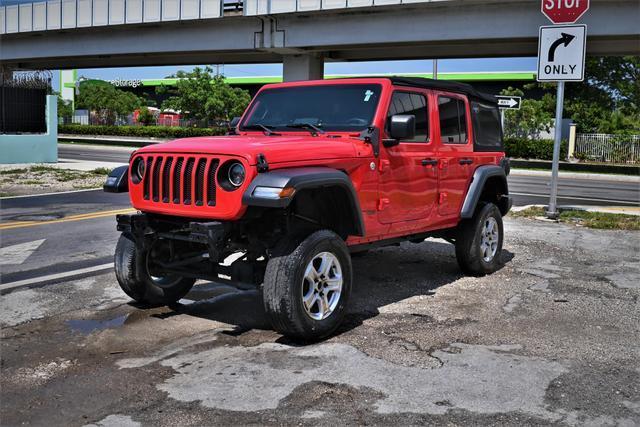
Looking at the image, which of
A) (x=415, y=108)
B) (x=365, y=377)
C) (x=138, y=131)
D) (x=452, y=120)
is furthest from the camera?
(x=138, y=131)

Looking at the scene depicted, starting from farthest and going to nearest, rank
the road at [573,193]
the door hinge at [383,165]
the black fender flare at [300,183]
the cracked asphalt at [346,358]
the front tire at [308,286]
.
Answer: the road at [573,193] < the door hinge at [383,165] < the front tire at [308,286] < the black fender flare at [300,183] < the cracked asphalt at [346,358]

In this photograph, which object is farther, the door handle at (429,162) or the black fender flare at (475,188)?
the black fender flare at (475,188)

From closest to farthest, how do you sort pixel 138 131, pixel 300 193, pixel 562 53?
1. pixel 300 193
2. pixel 562 53
3. pixel 138 131

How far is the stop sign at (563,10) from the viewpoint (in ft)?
39.6

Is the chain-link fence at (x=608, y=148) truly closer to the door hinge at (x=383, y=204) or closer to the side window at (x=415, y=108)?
the side window at (x=415, y=108)

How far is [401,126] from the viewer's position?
5785 mm

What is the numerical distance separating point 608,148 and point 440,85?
28.9 m

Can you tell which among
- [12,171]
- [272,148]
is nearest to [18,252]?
[272,148]

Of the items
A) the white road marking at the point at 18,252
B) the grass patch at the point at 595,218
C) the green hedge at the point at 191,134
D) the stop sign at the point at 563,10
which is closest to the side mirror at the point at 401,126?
the white road marking at the point at 18,252

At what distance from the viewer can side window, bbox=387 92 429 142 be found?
6.29 meters

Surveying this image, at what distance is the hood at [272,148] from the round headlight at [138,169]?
9cm

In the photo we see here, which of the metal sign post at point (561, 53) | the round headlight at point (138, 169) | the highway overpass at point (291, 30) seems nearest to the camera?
the round headlight at point (138, 169)

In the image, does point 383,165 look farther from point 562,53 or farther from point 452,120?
point 562,53

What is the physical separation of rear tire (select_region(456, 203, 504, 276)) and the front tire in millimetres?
2425
